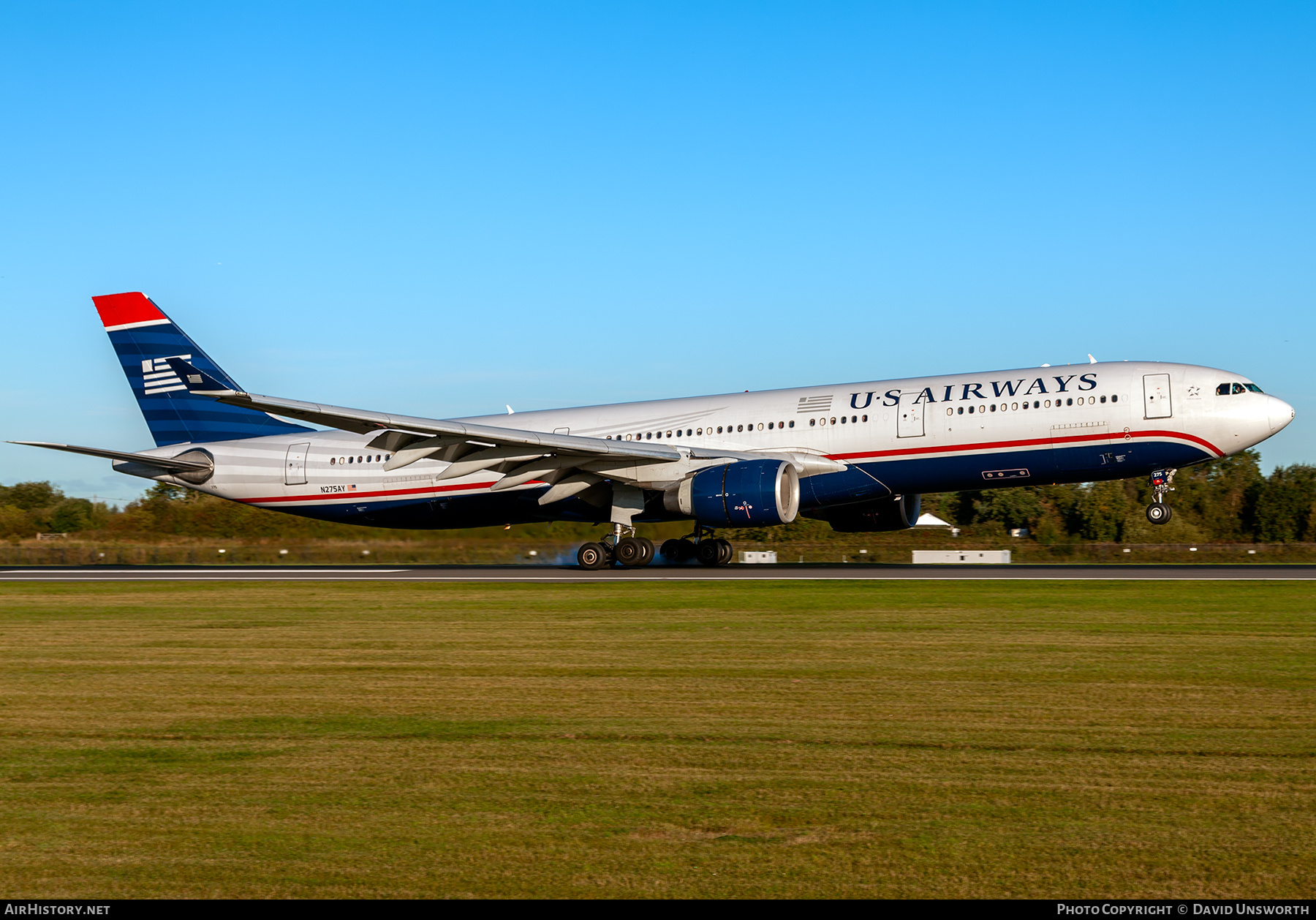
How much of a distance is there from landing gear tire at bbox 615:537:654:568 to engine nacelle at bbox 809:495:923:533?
4636 mm

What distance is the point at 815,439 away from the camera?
29281 millimetres

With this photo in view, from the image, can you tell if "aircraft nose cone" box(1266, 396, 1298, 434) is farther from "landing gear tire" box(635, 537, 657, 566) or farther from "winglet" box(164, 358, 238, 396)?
"winglet" box(164, 358, 238, 396)

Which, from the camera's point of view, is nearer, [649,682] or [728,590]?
[649,682]

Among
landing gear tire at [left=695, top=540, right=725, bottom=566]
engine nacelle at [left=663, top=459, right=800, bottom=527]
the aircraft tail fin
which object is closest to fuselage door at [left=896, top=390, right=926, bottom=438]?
engine nacelle at [left=663, top=459, right=800, bottom=527]

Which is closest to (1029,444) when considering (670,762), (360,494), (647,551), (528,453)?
(647,551)

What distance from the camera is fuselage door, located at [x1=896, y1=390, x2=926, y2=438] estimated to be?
28.0 metres

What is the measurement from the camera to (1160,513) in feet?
85.9

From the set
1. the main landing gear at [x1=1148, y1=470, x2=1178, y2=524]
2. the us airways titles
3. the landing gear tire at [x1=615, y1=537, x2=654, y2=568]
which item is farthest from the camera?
the landing gear tire at [x1=615, y1=537, x2=654, y2=568]

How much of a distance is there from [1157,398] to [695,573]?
11165 millimetres

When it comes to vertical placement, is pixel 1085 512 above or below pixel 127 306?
below

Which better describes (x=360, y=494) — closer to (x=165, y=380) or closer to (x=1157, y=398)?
(x=165, y=380)

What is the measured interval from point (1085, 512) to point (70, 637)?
42920mm

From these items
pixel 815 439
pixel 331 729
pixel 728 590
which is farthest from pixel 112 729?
pixel 815 439

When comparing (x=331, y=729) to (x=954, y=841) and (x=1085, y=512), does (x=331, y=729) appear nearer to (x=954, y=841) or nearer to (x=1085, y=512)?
(x=954, y=841)
